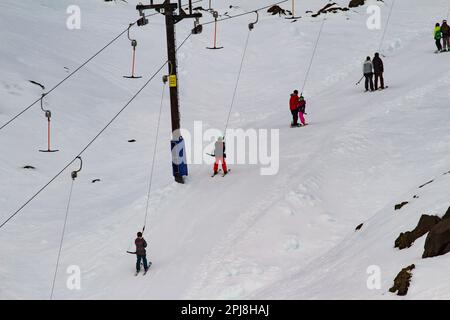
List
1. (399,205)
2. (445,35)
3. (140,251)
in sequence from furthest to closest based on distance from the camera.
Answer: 1. (445,35)
2. (140,251)
3. (399,205)

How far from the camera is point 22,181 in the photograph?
22859 millimetres

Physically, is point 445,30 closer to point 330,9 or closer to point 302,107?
point 302,107

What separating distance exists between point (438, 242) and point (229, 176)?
35.5 feet

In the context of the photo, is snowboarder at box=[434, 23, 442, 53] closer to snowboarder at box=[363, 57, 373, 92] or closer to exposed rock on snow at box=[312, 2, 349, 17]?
snowboarder at box=[363, 57, 373, 92]

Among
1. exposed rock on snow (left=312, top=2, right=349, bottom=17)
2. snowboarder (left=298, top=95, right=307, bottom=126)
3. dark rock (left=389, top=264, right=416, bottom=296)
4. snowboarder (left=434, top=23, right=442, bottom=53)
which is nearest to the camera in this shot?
dark rock (left=389, top=264, right=416, bottom=296)

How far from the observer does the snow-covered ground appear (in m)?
A: 14.4

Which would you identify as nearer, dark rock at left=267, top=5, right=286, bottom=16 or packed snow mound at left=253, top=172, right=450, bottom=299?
packed snow mound at left=253, top=172, right=450, bottom=299

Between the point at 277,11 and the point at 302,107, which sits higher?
the point at 277,11

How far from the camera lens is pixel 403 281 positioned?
10000 millimetres

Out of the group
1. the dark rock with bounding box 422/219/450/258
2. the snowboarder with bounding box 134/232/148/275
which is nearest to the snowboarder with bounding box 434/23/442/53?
the snowboarder with bounding box 134/232/148/275

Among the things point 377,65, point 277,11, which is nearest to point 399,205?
point 377,65

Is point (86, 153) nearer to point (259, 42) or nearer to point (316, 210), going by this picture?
point (316, 210)

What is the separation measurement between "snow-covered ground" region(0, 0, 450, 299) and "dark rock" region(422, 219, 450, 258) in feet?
0.79

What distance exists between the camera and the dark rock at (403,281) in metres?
9.86
